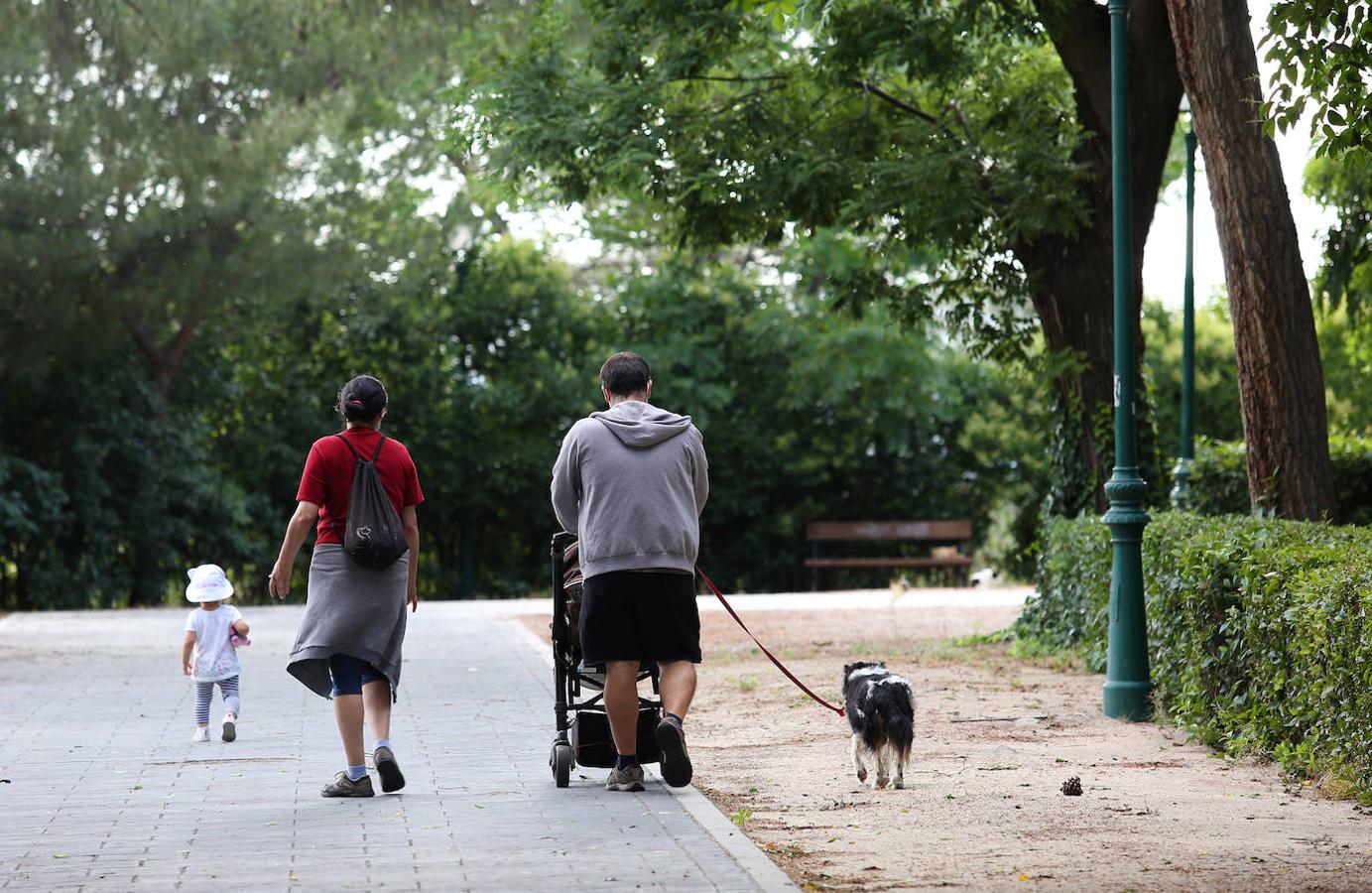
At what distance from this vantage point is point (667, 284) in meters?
31.8

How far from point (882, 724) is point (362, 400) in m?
2.66

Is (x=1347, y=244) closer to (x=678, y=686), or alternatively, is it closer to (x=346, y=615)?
(x=678, y=686)

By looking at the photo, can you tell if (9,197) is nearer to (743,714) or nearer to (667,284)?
(667,284)

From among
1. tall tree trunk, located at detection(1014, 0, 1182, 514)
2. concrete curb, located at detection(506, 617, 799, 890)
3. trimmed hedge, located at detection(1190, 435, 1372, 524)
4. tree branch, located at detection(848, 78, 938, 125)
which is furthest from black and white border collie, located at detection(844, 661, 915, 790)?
trimmed hedge, located at detection(1190, 435, 1372, 524)

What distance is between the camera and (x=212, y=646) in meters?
9.77

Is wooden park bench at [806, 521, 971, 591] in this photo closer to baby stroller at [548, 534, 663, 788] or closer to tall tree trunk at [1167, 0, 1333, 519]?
tall tree trunk at [1167, 0, 1333, 519]

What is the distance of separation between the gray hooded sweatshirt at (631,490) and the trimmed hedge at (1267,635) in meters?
2.67

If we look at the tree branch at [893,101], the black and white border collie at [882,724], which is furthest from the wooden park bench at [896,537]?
the black and white border collie at [882,724]

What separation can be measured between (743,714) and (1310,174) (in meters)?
11.7

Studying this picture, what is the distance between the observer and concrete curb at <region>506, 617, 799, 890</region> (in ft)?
19.2

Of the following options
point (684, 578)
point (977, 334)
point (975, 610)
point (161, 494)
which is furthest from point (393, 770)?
point (161, 494)

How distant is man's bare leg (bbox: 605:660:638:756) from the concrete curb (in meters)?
0.35

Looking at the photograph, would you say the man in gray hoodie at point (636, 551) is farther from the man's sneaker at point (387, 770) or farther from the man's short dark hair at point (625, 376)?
the man's sneaker at point (387, 770)

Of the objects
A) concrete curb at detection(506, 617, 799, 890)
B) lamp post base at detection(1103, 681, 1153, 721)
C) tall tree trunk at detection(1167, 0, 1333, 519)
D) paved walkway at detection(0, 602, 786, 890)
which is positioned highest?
tall tree trunk at detection(1167, 0, 1333, 519)
